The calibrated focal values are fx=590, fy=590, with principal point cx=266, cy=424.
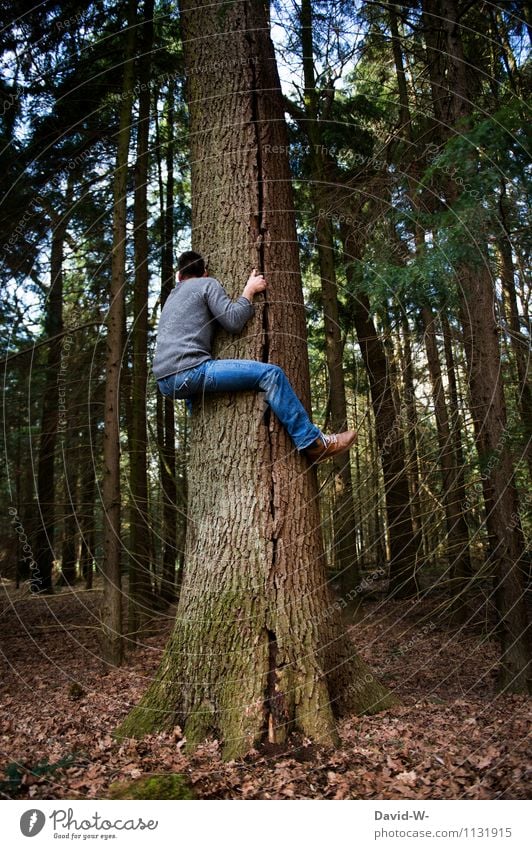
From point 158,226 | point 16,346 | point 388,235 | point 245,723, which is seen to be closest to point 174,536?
point 16,346

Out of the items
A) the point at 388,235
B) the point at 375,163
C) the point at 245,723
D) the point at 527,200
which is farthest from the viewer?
the point at 375,163

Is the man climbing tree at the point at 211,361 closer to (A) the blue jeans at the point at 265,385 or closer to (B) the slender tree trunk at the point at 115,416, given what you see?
(A) the blue jeans at the point at 265,385

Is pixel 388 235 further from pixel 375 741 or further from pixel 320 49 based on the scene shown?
pixel 375 741

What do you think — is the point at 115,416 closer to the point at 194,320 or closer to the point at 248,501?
the point at 194,320

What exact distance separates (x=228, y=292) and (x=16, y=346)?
27.9ft

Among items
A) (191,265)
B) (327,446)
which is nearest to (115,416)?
(191,265)

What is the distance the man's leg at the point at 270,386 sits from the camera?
13.4ft

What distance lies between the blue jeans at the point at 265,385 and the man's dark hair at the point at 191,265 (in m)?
0.74

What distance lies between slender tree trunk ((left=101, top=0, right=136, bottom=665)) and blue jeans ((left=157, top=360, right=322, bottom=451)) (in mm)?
3786

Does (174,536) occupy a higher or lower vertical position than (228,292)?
lower

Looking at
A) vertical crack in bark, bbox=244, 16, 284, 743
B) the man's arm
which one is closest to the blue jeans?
vertical crack in bark, bbox=244, 16, 284, 743

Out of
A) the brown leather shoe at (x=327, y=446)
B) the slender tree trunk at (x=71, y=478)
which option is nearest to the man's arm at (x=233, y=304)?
the brown leather shoe at (x=327, y=446)
